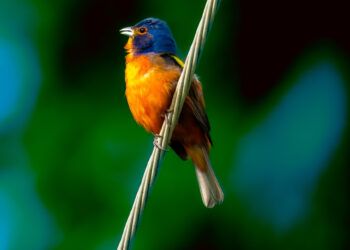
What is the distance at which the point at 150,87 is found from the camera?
15.1ft

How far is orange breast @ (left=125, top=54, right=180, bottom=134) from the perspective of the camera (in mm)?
4559

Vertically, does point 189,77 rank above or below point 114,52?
above

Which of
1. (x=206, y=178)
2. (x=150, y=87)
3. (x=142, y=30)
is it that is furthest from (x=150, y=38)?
(x=206, y=178)

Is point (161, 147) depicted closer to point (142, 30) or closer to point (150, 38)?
point (150, 38)

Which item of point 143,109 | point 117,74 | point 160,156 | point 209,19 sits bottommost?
point 117,74

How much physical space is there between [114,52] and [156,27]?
2880 mm

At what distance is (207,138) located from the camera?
5.09 m

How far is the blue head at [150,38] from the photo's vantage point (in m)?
5.08

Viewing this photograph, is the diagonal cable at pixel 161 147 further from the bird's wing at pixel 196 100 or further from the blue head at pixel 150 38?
the blue head at pixel 150 38

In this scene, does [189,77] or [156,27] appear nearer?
[189,77]

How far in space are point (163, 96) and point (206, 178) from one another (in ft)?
3.16

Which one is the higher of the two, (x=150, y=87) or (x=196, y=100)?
(x=150, y=87)

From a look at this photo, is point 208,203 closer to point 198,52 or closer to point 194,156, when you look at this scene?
point 194,156

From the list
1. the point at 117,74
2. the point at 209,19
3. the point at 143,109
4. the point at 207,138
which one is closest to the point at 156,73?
the point at 143,109
